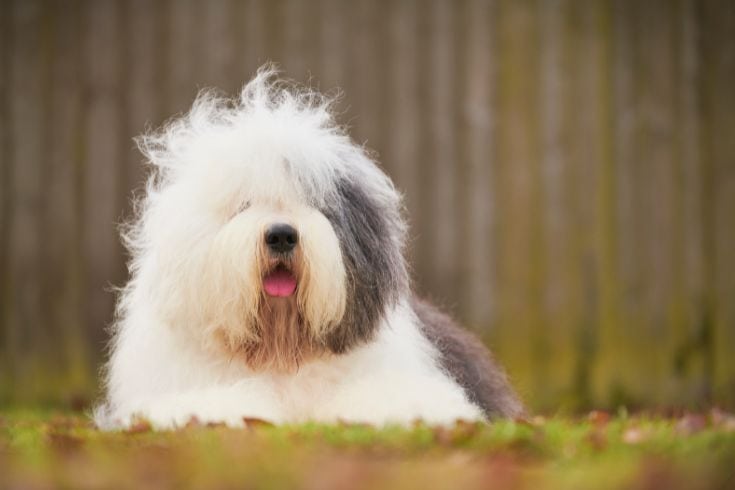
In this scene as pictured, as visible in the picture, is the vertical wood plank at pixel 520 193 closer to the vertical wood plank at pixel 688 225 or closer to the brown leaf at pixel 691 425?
the vertical wood plank at pixel 688 225

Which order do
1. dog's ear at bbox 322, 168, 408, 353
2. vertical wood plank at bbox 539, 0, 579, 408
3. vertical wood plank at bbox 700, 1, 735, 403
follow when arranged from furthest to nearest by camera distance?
vertical wood plank at bbox 700, 1, 735, 403 → vertical wood plank at bbox 539, 0, 579, 408 → dog's ear at bbox 322, 168, 408, 353

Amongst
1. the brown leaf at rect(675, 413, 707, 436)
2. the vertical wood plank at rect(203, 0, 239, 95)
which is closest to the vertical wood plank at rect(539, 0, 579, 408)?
the vertical wood plank at rect(203, 0, 239, 95)

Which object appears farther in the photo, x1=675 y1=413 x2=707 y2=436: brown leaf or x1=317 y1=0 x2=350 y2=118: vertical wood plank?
x1=317 y1=0 x2=350 y2=118: vertical wood plank

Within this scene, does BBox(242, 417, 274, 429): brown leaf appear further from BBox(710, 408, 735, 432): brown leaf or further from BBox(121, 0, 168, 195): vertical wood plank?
BBox(121, 0, 168, 195): vertical wood plank

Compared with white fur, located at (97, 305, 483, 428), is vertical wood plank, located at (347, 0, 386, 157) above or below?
above

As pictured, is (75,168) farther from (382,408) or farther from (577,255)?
(382,408)

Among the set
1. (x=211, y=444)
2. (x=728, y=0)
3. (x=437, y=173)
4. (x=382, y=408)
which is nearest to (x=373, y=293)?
(x=382, y=408)

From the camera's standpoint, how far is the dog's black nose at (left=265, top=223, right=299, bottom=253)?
397cm

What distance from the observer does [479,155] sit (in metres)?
7.24

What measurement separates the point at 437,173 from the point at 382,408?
3.33 meters

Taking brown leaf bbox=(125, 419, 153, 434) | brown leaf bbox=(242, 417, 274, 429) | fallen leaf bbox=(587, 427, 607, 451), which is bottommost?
fallen leaf bbox=(587, 427, 607, 451)

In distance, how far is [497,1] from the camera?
727 centimetres

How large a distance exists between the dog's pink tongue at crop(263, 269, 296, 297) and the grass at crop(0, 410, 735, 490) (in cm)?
52

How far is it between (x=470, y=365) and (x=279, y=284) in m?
1.10
